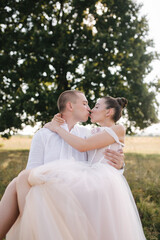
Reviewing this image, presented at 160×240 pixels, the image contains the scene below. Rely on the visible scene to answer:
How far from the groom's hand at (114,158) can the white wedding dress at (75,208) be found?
405mm

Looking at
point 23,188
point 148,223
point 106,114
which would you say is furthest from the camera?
point 148,223

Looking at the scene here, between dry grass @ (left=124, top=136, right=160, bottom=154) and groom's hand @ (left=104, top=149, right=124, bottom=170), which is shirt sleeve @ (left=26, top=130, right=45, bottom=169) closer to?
groom's hand @ (left=104, top=149, right=124, bottom=170)

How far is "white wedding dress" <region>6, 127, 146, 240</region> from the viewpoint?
2.39 meters

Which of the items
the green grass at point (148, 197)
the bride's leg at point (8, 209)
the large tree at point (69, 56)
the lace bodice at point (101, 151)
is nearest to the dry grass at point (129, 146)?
the large tree at point (69, 56)

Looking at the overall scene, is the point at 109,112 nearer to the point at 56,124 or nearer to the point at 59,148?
the point at 56,124

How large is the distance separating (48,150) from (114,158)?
93cm

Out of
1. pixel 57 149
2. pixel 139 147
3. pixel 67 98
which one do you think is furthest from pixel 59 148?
pixel 139 147

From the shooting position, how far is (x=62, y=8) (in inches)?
555

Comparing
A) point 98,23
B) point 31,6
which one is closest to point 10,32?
point 31,6

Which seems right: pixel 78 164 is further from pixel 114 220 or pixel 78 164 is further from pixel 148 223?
pixel 148 223

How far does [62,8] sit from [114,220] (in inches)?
542

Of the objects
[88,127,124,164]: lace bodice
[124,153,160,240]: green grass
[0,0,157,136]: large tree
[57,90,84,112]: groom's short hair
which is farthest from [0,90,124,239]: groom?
[0,0,157,136]: large tree

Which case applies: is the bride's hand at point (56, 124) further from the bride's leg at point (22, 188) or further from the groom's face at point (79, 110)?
the bride's leg at point (22, 188)

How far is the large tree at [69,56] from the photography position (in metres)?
12.2
